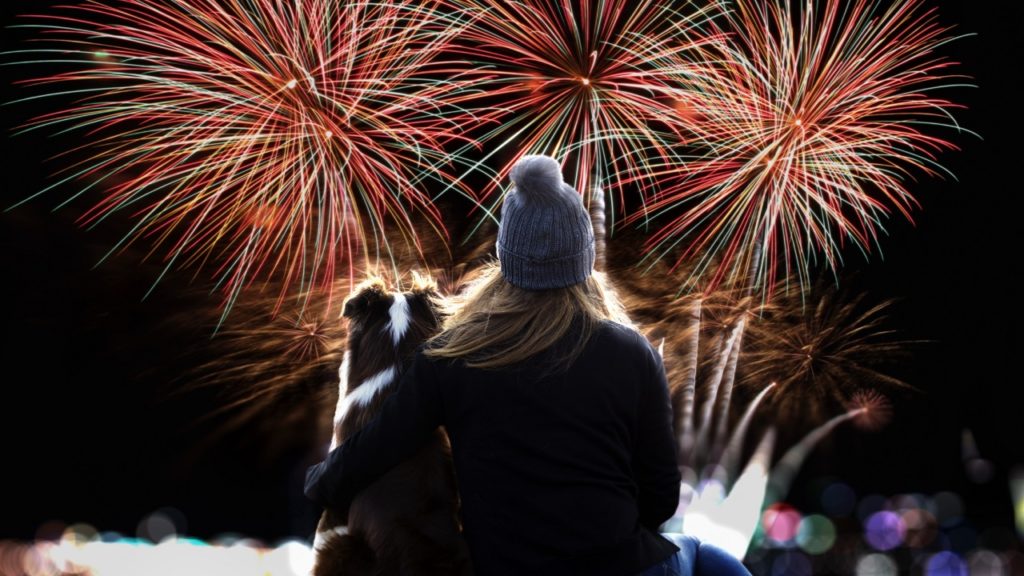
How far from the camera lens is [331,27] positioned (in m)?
3.46

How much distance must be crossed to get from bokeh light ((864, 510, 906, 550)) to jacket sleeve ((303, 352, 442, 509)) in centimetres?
552

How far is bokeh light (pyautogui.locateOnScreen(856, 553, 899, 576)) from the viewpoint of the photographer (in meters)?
5.88

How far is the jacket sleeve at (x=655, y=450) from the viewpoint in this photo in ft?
5.79

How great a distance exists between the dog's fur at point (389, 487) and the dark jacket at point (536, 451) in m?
0.09

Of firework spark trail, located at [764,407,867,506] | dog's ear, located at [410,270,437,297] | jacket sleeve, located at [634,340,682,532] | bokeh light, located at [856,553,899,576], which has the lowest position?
bokeh light, located at [856,553,899,576]

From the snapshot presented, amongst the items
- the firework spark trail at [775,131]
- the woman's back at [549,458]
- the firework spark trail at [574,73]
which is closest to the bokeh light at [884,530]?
the firework spark trail at [775,131]

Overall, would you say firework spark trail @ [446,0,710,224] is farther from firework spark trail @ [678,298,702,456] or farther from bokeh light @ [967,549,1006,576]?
bokeh light @ [967,549,1006,576]

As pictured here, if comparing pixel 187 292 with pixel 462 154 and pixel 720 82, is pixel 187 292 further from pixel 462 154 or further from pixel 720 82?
pixel 720 82

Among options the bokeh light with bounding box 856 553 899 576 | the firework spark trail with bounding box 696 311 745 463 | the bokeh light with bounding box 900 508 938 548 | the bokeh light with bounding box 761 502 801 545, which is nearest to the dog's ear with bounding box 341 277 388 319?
the firework spark trail with bounding box 696 311 745 463

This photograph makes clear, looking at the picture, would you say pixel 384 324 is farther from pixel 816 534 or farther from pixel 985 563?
pixel 985 563

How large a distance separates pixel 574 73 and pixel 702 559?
243 cm

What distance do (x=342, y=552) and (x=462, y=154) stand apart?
7.18 ft

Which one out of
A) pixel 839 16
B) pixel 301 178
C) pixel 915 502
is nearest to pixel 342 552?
pixel 301 178

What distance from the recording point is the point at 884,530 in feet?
20.5
